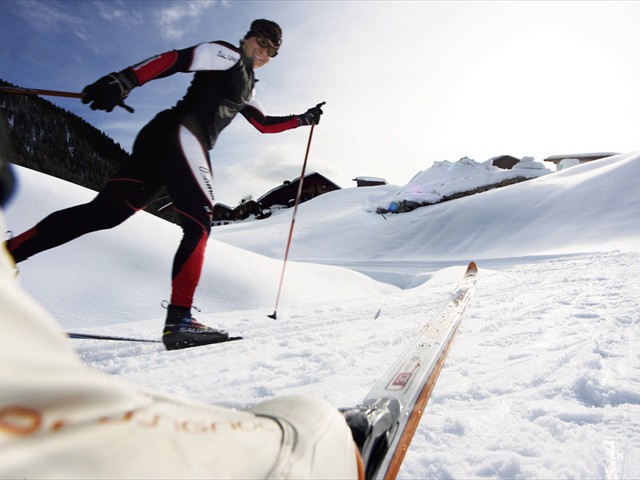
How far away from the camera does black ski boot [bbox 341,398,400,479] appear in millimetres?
1060

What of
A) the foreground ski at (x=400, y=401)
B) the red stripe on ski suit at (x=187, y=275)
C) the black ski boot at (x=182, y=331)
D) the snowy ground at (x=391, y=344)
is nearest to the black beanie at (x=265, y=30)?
the red stripe on ski suit at (x=187, y=275)

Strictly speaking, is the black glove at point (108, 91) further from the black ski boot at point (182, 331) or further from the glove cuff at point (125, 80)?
the black ski boot at point (182, 331)

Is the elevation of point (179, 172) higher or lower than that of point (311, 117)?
lower

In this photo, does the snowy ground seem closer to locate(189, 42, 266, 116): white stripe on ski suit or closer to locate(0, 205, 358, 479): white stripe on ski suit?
locate(0, 205, 358, 479): white stripe on ski suit

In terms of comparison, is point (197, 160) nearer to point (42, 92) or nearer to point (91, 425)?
point (42, 92)

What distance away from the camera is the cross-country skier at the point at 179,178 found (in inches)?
81.4

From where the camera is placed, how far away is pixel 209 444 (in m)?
0.55

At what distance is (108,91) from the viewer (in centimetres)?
189

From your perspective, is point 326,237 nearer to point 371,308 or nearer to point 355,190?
point 355,190

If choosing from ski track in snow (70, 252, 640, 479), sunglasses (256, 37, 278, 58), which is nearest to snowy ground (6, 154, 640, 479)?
ski track in snow (70, 252, 640, 479)

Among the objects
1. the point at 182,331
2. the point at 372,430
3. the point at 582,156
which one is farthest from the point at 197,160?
the point at 582,156

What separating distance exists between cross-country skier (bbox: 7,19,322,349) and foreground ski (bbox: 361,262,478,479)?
1.25m

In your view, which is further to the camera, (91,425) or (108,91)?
(108,91)

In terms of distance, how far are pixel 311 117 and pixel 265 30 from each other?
75 centimetres
